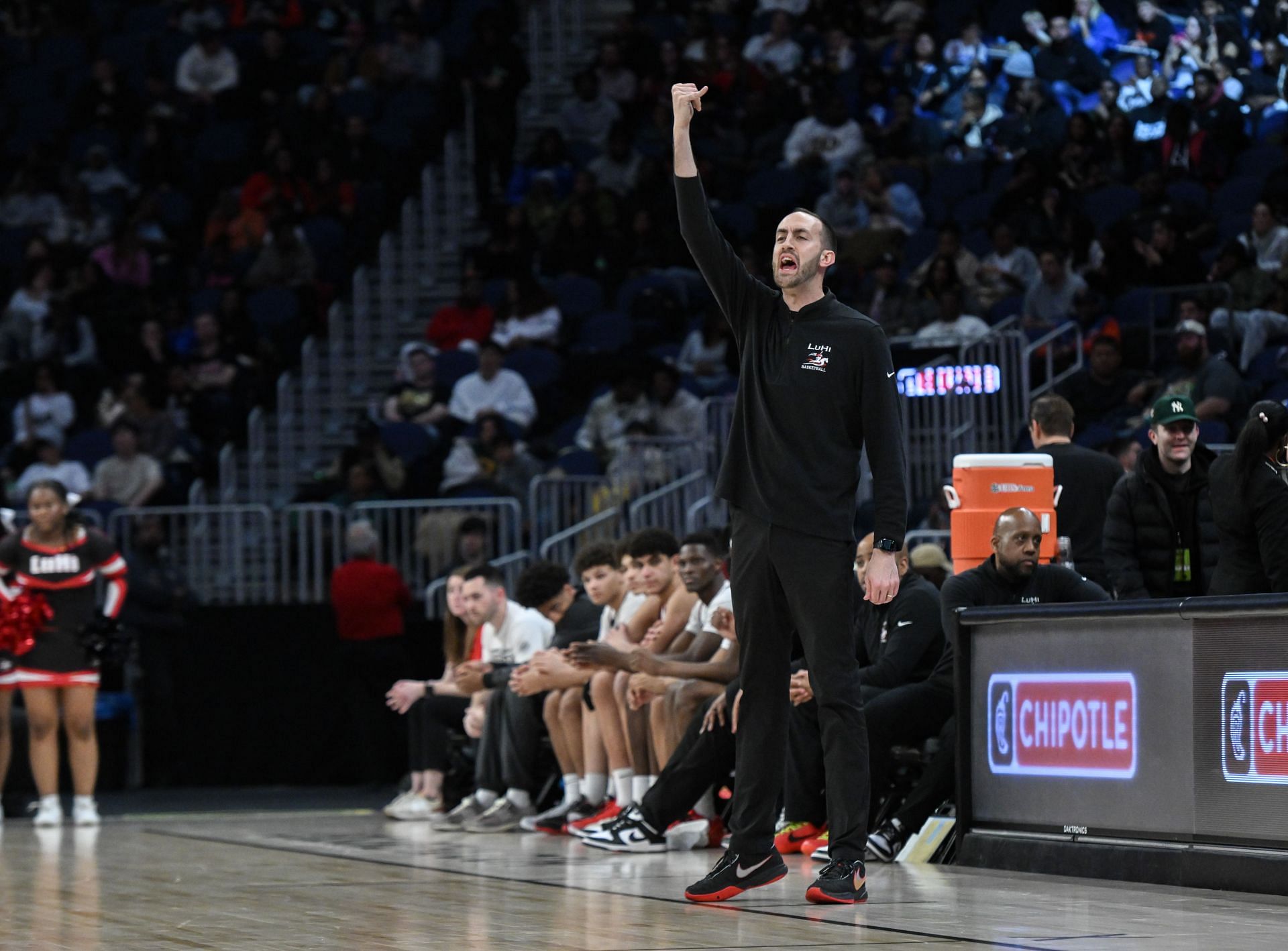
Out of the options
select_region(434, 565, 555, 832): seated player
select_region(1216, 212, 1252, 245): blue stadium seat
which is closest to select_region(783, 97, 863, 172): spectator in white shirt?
select_region(1216, 212, 1252, 245): blue stadium seat

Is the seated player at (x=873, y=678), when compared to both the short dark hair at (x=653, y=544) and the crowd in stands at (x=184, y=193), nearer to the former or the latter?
the short dark hair at (x=653, y=544)

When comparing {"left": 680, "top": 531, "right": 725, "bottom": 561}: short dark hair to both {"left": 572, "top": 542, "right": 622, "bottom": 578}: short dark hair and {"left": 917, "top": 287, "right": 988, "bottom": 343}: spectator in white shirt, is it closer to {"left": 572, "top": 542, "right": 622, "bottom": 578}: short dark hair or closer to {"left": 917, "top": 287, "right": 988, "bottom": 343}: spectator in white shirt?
{"left": 572, "top": 542, "right": 622, "bottom": 578}: short dark hair

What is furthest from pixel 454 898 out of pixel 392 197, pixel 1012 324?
pixel 392 197

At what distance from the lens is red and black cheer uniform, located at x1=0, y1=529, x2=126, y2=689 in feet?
39.1

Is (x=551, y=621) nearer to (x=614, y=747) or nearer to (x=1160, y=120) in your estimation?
(x=614, y=747)

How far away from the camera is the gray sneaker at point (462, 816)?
10.9 metres

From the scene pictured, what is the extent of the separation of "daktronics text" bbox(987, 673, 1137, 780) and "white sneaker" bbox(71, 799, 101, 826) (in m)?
5.92

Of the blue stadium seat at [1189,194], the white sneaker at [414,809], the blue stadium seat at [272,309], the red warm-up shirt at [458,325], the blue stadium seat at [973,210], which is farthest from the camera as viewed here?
Result: the blue stadium seat at [272,309]

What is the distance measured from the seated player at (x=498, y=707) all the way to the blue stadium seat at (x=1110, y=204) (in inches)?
240

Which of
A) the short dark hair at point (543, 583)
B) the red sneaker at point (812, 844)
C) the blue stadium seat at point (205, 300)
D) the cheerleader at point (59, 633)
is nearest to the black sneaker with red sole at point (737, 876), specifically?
the red sneaker at point (812, 844)

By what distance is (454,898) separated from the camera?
701 cm

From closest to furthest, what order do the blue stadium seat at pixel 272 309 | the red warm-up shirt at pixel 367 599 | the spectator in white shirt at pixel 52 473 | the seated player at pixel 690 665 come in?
1. the seated player at pixel 690 665
2. the red warm-up shirt at pixel 367 599
3. the spectator in white shirt at pixel 52 473
4. the blue stadium seat at pixel 272 309

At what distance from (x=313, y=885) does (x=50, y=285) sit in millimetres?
12374

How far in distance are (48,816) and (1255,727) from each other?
294 inches
